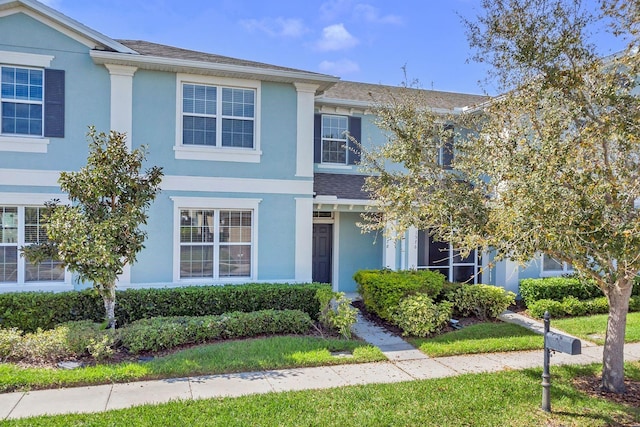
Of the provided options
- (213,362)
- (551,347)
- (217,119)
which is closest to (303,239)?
(217,119)

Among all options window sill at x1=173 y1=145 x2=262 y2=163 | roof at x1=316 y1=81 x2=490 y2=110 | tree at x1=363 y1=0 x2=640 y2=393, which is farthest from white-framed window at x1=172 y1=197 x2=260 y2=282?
tree at x1=363 y1=0 x2=640 y2=393

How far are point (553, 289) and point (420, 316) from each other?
5.24m

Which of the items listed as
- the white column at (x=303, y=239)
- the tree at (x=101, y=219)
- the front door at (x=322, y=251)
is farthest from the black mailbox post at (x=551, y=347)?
the front door at (x=322, y=251)

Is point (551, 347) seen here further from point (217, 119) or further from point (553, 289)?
point (217, 119)

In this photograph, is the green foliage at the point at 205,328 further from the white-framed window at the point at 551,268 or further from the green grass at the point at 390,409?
the white-framed window at the point at 551,268

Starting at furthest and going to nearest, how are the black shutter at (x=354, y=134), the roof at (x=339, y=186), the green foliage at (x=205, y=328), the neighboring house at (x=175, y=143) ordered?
the black shutter at (x=354, y=134)
the roof at (x=339, y=186)
the neighboring house at (x=175, y=143)
the green foliage at (x=205, y=328)

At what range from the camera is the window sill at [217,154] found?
10.5m

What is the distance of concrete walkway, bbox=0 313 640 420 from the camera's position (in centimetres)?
566

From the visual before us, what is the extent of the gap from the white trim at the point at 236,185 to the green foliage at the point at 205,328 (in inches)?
128

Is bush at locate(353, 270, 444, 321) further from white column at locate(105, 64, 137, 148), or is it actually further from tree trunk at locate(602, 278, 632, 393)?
white column at locate(105, 64, 137, 148)

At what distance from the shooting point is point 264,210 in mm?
11047

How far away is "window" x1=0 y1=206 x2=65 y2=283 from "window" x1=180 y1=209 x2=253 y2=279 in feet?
9.29

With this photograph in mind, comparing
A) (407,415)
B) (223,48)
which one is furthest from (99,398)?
(223,48)

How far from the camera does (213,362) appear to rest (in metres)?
7.12
